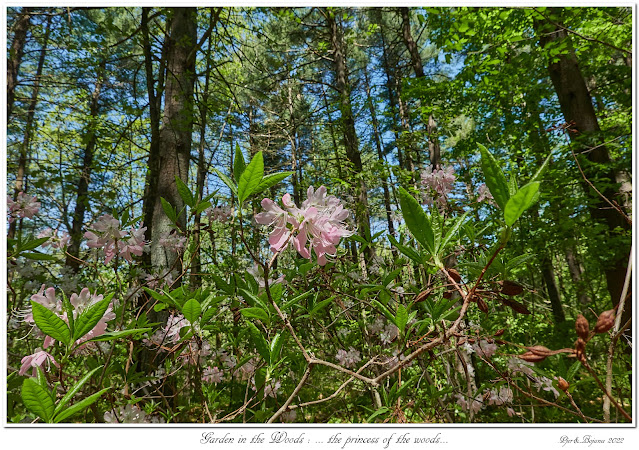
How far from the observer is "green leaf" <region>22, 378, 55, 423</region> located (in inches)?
25.3

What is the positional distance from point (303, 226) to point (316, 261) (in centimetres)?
57

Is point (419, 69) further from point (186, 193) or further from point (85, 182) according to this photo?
point (186, 193)

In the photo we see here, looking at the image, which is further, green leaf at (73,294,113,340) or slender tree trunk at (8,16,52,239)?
slender tree trunk at (8,16,52,239)

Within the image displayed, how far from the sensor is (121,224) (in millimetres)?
1405

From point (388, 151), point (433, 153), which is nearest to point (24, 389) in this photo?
point (433, 153)

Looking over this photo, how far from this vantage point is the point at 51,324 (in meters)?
0.71

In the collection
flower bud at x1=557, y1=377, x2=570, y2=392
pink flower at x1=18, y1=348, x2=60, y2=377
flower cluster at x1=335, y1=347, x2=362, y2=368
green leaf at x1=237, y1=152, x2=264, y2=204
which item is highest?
green leaf at x1=237, y1=152, x2=264, y2=204

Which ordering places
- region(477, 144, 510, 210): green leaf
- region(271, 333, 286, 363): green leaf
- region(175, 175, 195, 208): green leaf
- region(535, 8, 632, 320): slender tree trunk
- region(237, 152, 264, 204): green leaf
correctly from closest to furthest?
region(477, 144, 510, 210): green leaf, region(237, 152, 264, 204): green leaf, region(271, 333, 286, 363): green leaf, region(175, 175, 195, 208): green leaf, region(535, 8, 632, 320): slender tree trunk

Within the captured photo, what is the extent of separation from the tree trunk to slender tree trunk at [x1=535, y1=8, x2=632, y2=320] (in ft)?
9.95

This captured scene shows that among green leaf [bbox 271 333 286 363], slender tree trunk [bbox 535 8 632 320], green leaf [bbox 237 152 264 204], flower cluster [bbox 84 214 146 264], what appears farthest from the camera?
slender tree trunk [bbox 535 8 632 320]

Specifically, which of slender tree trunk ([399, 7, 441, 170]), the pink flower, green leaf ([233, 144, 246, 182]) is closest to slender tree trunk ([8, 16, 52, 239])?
the pink flower

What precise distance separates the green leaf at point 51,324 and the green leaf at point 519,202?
0.91 metres

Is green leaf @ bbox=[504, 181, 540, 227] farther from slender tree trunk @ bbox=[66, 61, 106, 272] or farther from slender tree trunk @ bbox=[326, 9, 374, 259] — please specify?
slender tree trunk @ bbox=[66, 61, 106, 272]

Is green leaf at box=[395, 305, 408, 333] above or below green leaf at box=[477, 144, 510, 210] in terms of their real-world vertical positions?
below
